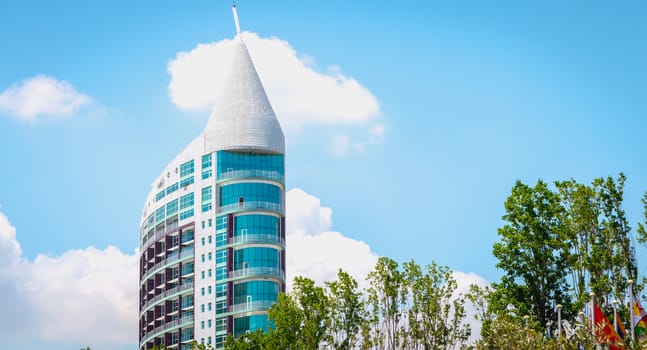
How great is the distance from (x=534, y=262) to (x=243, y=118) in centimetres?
5604

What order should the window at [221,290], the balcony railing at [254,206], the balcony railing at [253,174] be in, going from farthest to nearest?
the balcony railing at [253,174], the window at [221,290], the balcony railing at [254,206]

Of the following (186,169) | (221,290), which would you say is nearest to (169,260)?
(186,169)

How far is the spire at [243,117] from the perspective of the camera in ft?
396

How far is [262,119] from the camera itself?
121750mm

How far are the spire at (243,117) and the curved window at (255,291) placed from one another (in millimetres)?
15076

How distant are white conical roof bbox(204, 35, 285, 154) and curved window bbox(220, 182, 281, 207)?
14.0 ft

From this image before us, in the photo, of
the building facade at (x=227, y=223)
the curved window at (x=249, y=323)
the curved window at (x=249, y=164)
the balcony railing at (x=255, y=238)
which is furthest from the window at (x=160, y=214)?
the curved window at (x=249, y=323)

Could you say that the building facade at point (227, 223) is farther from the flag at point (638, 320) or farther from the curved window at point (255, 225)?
the flag at point (638, 320)

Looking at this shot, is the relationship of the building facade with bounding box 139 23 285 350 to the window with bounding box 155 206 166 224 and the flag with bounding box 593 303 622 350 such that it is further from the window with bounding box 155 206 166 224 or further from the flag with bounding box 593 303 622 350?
the flag with bounding box 593 303 622 350

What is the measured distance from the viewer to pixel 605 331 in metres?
56.6

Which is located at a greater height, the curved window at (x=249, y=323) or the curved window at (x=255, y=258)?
the curved window at (x=255, y=258)

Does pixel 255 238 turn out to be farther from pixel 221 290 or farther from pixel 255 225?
pixel 221 290

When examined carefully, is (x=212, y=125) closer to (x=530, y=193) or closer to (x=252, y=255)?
(x=252, y=255)

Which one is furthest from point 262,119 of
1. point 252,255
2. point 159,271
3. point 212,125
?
point 159,271
